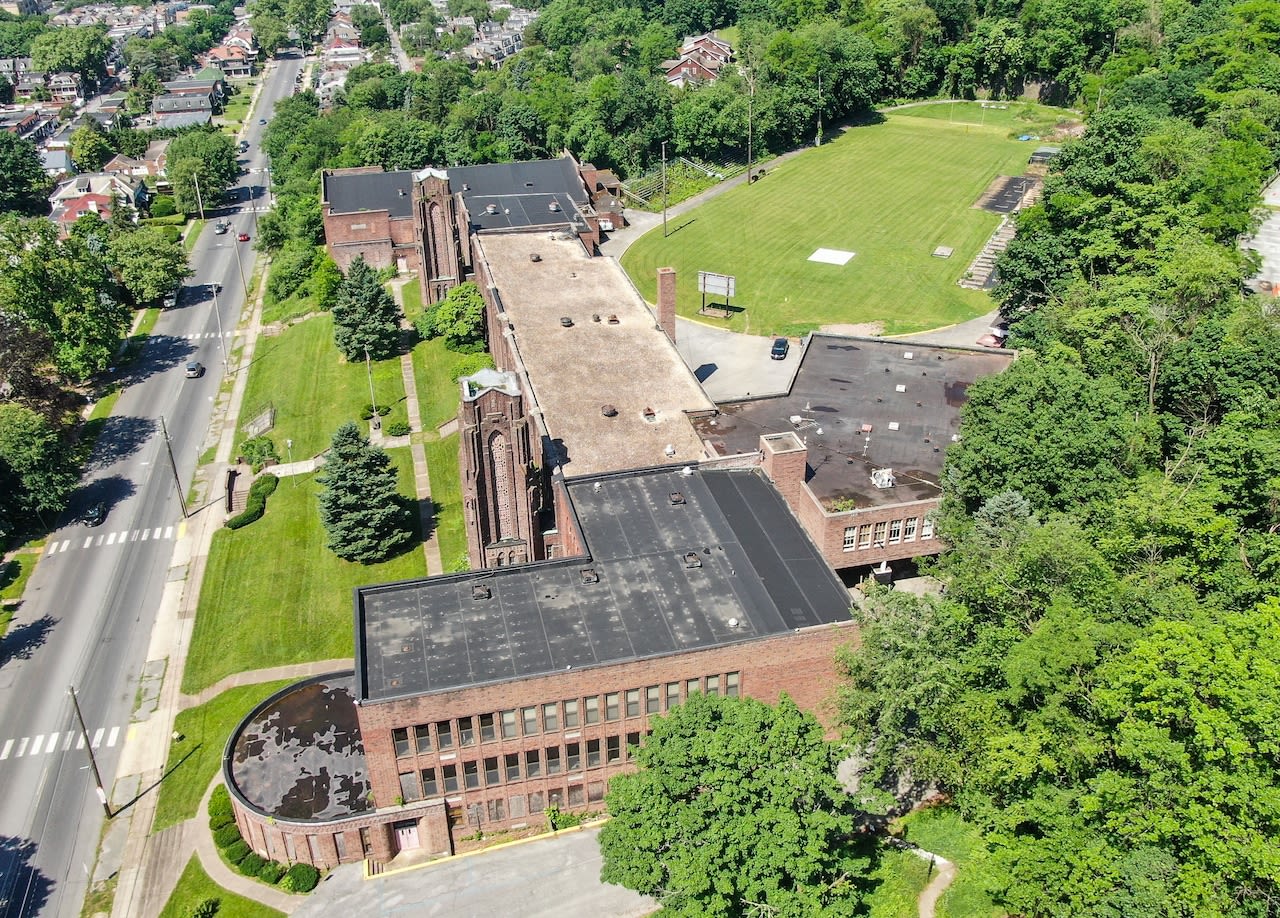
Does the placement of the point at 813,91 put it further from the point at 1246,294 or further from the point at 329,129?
the point at 1246,294

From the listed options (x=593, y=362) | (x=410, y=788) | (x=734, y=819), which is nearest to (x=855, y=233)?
(x=593, y=362)

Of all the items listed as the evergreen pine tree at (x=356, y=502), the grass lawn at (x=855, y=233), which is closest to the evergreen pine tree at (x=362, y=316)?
the evergreen pine tree at (x=356, y=502)

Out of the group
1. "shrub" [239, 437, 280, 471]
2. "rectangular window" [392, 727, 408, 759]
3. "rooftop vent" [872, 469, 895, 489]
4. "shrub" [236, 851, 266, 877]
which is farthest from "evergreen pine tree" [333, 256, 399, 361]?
"rectangular window" [392, 727, 408, 759]

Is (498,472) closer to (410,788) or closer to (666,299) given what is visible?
(410,788)

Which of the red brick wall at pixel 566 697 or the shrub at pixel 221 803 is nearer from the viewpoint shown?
the red brick wall at pixel 566 697

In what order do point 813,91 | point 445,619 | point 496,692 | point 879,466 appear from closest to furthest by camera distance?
point 496,692
point 445,619
point 879,466
point 813,91

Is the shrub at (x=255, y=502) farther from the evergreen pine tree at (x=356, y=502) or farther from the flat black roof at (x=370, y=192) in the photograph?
the flat black roof at (x=370, y=192)

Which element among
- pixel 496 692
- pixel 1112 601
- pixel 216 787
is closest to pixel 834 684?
pixel 1112 601
